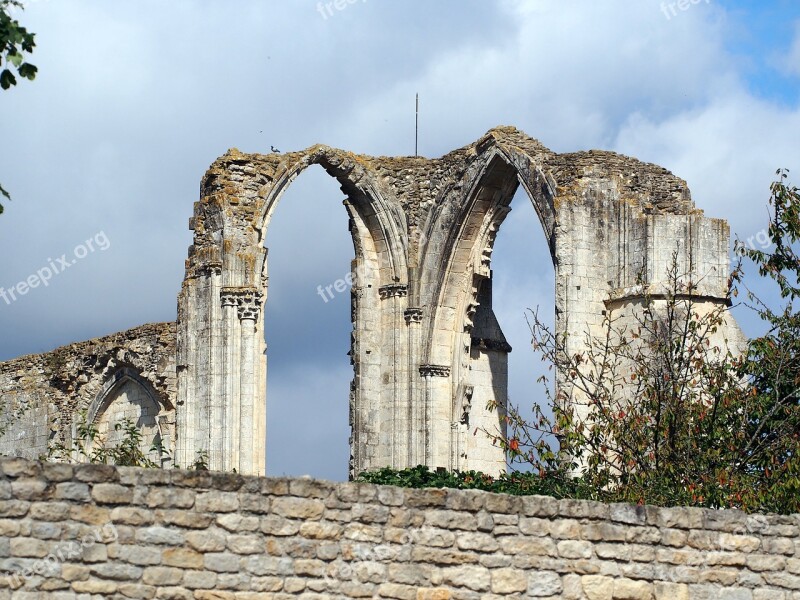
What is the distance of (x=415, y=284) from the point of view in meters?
26.3

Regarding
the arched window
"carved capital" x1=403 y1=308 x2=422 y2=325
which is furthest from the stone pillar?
the arched window

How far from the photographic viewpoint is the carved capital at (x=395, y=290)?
1037 inches

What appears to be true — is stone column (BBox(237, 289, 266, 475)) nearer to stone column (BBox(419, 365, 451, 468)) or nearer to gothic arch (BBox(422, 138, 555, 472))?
stone column (BBox(419, 365, 451, 468))

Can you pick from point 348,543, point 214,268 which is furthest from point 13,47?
point 214,268

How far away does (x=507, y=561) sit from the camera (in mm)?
12703

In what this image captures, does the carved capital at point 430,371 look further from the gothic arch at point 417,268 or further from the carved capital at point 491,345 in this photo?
the carved capital at point 491,345

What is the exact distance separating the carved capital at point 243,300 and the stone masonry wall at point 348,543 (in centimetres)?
1233

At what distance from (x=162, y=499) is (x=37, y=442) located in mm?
19041

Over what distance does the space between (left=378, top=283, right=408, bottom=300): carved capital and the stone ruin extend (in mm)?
17

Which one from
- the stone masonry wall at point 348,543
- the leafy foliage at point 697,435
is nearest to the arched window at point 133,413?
the leafy foliage at point 697,435

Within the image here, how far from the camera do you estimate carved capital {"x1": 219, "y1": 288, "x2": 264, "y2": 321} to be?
24797 mm

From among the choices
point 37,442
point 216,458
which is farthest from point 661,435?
point 37,442

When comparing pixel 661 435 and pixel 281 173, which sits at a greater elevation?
pixel 281 173

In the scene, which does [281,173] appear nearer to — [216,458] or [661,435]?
[216,458]
